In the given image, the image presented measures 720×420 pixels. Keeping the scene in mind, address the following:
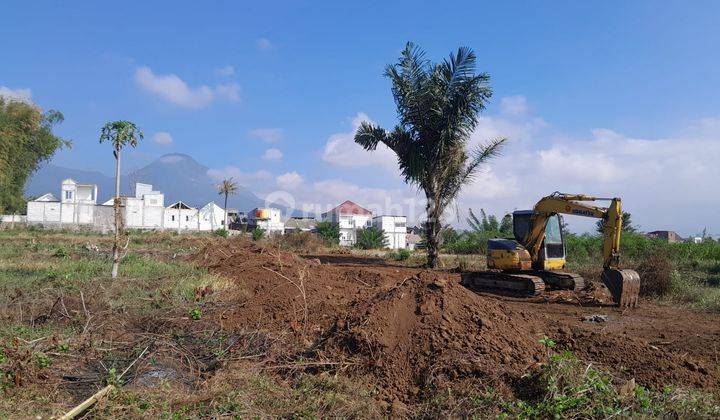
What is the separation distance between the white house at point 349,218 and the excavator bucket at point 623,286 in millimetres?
42107

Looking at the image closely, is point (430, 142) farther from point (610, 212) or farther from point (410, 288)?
point (410, 288)

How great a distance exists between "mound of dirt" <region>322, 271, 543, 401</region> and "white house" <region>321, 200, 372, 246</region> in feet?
153

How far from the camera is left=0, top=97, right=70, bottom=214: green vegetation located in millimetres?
30234

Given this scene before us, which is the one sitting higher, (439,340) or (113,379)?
(439,340)

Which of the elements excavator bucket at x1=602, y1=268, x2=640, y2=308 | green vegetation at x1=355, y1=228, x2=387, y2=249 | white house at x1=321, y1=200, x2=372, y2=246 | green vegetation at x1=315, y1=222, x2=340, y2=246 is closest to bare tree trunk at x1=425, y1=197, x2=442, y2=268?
excavator bucket at x1=602, y1=268, x2=640, y2=308

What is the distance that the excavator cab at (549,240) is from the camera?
14.4 meters

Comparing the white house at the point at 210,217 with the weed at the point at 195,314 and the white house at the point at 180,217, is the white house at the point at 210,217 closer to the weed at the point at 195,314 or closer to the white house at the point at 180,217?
the white house at the point at 180,217

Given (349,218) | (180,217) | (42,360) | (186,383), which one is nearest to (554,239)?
(186,383)

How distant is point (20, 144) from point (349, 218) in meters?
39.4

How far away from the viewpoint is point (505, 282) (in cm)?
1450

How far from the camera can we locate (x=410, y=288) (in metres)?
7.09

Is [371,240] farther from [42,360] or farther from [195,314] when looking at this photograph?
[42,360]

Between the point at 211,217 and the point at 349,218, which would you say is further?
the point at 349,218

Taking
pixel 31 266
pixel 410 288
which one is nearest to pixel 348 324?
pixel 410 288
